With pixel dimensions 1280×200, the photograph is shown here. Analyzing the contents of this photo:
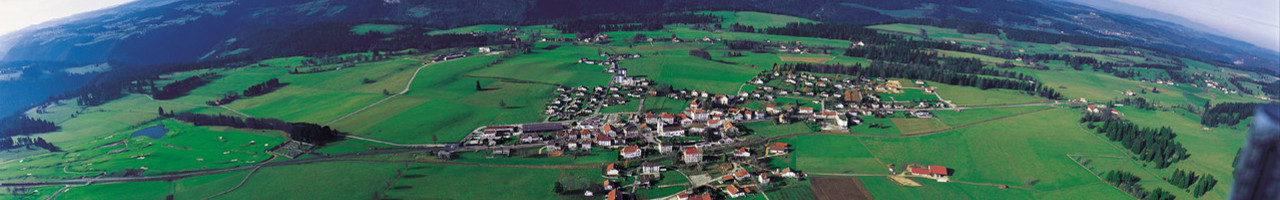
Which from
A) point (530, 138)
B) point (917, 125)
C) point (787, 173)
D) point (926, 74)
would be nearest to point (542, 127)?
point (530, 138)

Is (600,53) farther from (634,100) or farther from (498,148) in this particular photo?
(498,148)

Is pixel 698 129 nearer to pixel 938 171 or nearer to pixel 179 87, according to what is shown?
pixel 938 171

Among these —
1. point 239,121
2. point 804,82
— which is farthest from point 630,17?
point 239,121

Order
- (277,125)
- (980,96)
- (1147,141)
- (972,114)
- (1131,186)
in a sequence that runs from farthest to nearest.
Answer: (980,96), (972,114), (277,125), (1147,141), (1131,186)

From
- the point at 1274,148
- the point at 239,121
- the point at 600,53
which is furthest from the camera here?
the point at 600,53

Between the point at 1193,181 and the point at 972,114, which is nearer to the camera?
the point at 1193,181

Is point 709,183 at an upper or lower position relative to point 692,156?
lower

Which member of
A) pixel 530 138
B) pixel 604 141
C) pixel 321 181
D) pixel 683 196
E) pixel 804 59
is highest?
pixel 804 59

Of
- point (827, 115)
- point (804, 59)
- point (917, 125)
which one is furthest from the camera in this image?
point (804, 59)
